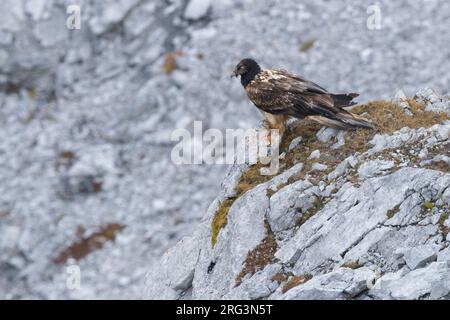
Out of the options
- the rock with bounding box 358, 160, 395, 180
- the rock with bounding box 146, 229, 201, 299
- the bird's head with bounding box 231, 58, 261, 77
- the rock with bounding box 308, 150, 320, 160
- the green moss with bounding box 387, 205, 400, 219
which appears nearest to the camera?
the green moss with bounding box 387, 205, 400, 219

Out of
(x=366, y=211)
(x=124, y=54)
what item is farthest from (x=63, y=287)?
(x=366, y=211)

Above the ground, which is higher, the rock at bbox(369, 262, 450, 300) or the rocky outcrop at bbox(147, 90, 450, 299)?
the rocky outcrop at bbox(147, 90, 450, 299)

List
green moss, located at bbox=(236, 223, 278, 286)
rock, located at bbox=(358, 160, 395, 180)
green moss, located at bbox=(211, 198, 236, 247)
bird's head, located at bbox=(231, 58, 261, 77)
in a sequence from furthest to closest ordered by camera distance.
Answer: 1. bird's head, located at bbox=(231, 58, 261, 77)
2. green moss, located at bbox=(211, 198, 236, 247)
3. rock, located at bbox=(358, 160, 395, 180)
4. green moss, located at bbox=(236, 223, 278, 286)

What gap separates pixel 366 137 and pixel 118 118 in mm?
19335

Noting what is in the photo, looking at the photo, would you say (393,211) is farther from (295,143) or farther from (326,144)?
(295,143)

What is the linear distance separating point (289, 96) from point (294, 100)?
0.13m

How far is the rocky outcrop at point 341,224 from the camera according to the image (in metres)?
12.3

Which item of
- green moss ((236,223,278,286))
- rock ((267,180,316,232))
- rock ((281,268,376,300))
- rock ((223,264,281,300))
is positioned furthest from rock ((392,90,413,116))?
rock ((281,268,376,300))

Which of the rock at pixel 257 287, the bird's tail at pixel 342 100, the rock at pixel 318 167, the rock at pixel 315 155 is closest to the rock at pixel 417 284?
the rock at pixel 257 287

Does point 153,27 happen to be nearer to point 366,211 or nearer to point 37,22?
point 37,22

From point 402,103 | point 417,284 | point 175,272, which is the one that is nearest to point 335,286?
point 417,284

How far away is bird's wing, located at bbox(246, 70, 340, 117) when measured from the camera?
1548cm

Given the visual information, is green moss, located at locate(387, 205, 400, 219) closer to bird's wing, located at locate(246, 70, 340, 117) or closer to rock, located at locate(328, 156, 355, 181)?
rock, located at locate(328, 156, 355, 181)

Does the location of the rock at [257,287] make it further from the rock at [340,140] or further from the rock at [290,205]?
the rock at [340,140]
